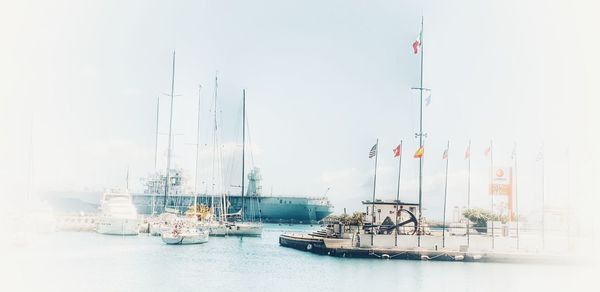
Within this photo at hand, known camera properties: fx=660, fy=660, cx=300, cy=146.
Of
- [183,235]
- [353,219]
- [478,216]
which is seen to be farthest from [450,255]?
[183,235]

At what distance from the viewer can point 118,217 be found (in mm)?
76750

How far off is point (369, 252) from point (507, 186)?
1387 centimetres

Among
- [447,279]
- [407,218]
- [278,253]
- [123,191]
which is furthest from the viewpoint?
[123,191]

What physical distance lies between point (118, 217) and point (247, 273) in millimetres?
38562

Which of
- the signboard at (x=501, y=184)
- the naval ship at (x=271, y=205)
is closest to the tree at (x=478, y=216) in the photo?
the signboard at (x=501, y=184)

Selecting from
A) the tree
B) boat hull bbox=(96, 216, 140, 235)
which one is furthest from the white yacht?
the tree

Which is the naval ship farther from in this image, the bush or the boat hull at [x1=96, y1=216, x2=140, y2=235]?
the bush

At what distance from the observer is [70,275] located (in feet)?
125

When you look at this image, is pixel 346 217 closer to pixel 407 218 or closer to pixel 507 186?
pixel 407 218

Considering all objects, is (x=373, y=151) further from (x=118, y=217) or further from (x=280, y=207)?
(x=280, y=207)

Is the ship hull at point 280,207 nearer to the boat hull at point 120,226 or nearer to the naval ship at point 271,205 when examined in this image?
the naval ship at point 271,205

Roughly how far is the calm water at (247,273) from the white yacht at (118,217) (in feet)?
60.7

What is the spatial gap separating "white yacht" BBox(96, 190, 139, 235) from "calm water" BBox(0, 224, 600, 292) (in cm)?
1850

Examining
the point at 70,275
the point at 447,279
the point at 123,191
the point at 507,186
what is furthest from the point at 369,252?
the point at 123,191
